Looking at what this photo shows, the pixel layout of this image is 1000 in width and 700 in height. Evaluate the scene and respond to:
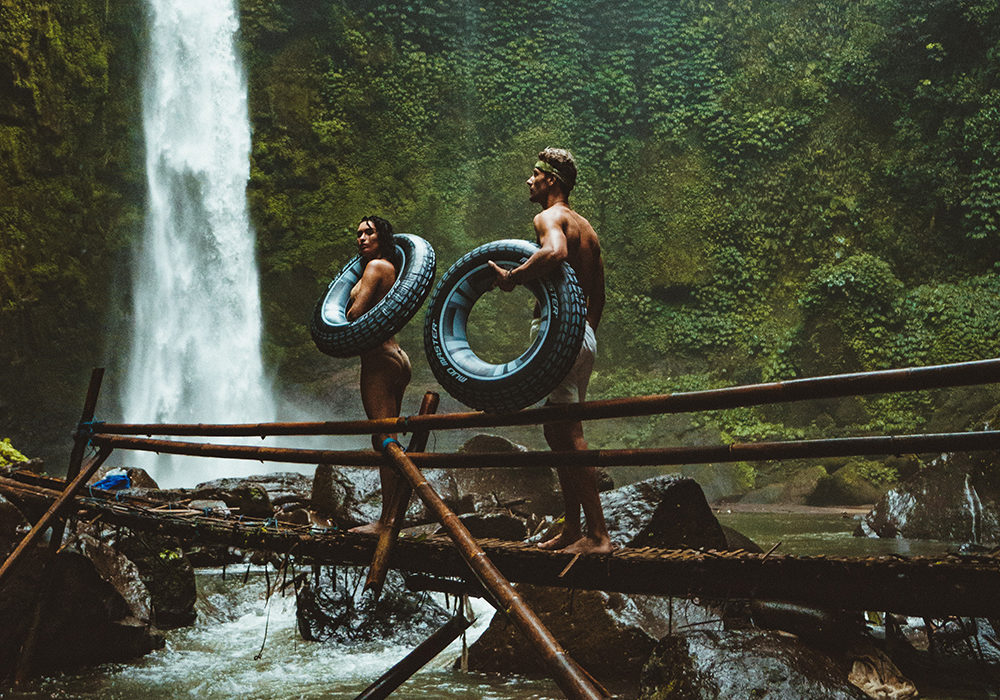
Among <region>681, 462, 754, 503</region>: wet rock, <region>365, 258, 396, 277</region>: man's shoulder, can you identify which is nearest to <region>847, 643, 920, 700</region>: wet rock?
<region>365, 258, 396, 277</region>: man's shoulder

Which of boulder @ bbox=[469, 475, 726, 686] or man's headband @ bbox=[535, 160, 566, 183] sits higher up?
man's headband @ bbox=[535, 160, 566, 183]

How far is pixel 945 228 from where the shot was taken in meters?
16.6

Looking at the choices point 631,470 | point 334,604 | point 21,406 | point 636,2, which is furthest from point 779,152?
point 21,406

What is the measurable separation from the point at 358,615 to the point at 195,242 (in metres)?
14.0

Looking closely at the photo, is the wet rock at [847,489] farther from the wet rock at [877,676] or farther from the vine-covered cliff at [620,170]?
the wet rock at [877,676]

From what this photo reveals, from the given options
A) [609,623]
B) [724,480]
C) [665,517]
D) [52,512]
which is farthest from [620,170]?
[52,512]

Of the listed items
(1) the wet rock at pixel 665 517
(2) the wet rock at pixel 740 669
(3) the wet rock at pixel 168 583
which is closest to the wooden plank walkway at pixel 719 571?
(2) the wet rock at pixel 740 669

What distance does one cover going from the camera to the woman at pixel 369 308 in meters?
4.50

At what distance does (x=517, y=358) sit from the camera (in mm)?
3416

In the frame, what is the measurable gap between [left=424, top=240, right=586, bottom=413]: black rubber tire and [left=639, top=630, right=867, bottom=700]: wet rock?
5.11 ft

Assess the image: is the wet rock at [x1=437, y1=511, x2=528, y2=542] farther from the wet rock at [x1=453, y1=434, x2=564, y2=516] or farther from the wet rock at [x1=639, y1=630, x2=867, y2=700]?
the wet rock at [x1=639, y1=630, x2=867, y2=700]

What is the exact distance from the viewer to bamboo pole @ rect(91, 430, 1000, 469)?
2.72 metres

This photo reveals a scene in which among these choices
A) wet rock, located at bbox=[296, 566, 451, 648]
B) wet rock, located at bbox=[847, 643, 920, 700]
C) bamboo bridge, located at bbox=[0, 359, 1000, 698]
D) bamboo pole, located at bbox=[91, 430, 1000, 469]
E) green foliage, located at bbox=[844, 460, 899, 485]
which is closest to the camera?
bamboo bridge, located at bbox=[0, 359, 1000, 698]

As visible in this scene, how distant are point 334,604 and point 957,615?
14.0 feet
